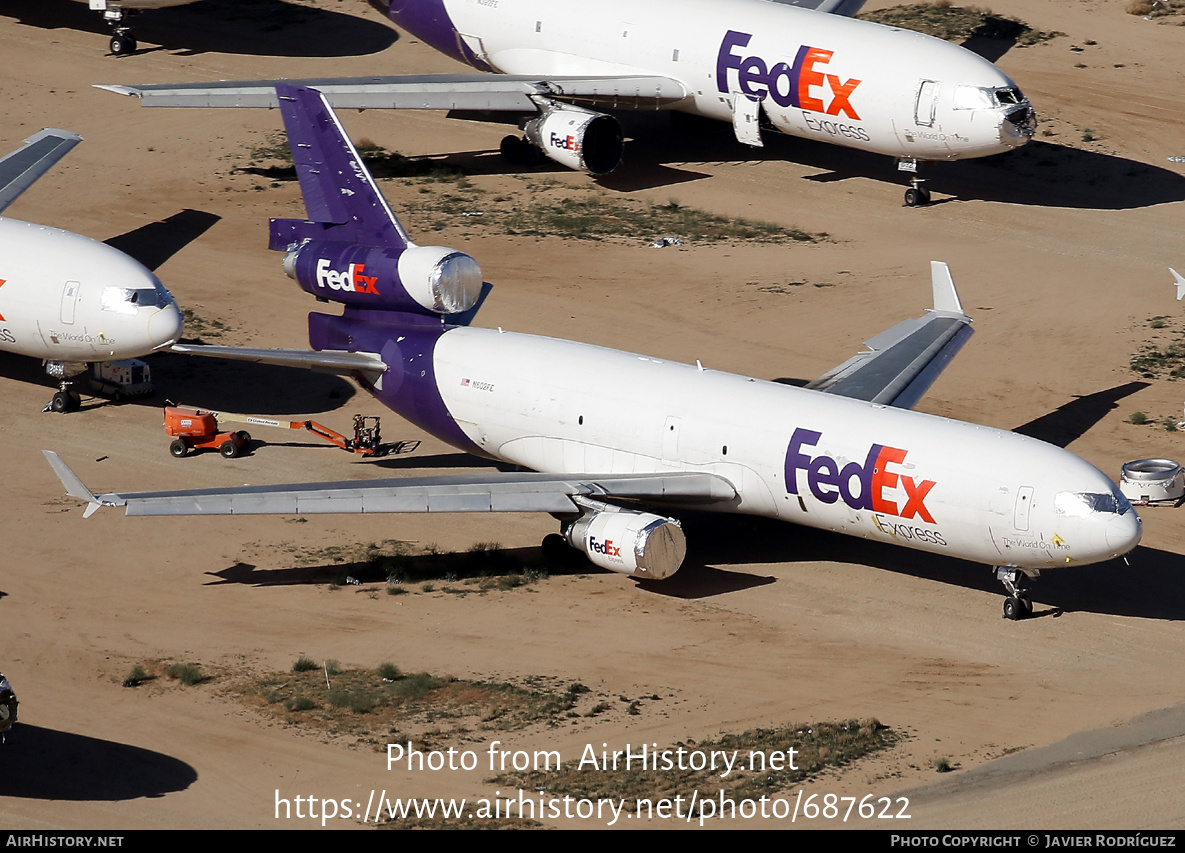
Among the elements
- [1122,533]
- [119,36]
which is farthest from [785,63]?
[119,36]

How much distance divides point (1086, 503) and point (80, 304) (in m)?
28.7

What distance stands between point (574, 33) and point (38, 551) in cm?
3427

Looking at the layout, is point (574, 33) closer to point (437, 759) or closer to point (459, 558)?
point (459, 558)

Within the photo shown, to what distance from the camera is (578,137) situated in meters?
65.8

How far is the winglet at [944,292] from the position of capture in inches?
1976

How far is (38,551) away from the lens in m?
42.8

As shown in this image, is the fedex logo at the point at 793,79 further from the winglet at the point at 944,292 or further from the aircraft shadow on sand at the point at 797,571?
the aircraft shadow on sand at the point at 797,571

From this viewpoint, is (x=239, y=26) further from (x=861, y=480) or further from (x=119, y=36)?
(x=861, y=480)

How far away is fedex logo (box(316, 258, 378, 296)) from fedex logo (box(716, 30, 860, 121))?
76.8 ft

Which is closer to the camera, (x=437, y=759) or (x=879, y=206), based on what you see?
(x=437, y=759)

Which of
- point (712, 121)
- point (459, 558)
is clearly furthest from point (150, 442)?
point (712, 121)

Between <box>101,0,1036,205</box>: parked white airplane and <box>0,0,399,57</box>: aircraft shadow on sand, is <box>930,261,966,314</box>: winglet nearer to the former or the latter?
<box>101,0,1036,205</box>: parked white airplane

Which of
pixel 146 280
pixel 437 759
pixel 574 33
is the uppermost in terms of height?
pixel 574 33
